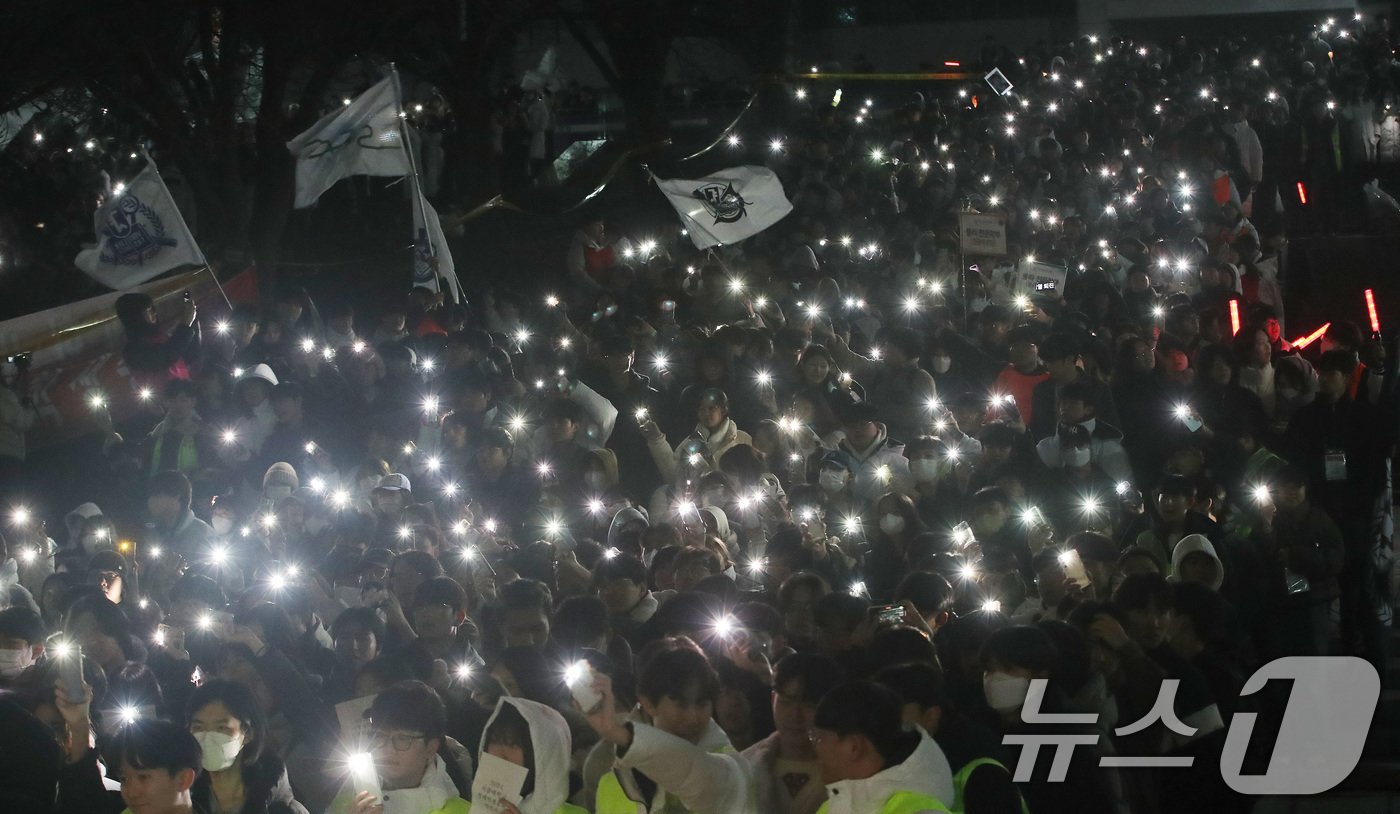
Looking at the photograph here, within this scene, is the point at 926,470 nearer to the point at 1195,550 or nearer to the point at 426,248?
the point at 1195,550

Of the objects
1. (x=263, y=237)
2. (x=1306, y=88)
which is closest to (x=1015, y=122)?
(x=1306, y=88)

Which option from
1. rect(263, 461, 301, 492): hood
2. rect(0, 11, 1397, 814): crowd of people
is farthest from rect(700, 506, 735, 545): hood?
rect(263, 461, 301, 492): hood

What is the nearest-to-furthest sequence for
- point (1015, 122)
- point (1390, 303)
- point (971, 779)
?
1. point (971, 779)
2. point (1390, 303)
3. point (1015, 122)

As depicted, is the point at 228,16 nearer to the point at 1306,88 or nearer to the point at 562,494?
the point at 562,494

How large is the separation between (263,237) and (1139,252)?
8.79m

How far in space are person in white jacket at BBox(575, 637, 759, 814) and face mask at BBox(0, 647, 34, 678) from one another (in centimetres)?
277

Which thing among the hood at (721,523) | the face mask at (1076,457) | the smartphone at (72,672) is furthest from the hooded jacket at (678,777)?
the face mask at (1076,457)

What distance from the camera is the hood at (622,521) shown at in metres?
8.09

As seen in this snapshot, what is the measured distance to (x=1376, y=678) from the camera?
7.67m

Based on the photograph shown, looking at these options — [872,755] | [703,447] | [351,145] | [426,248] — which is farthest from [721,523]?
[351,145]

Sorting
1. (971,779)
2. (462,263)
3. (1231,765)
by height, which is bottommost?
(462,263)

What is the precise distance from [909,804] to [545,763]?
1255 millimetres

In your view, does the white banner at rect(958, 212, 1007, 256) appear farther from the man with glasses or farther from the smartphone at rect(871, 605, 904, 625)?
the man with glasses

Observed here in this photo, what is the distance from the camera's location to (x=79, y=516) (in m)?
8.91
